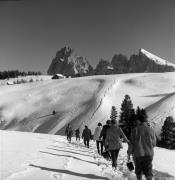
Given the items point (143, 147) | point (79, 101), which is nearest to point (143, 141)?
point (143, 147)

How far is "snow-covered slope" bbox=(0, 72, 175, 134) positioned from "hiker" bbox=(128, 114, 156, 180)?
66226 millimetres

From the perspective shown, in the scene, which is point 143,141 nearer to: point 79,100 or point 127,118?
point 127,118

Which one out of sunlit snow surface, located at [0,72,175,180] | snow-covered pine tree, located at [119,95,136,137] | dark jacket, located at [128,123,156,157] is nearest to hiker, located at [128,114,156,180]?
dark jacket, located at [128,123,156,157]

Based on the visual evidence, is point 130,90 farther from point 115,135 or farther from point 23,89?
point 115,135

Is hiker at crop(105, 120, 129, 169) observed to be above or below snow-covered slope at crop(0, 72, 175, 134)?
above

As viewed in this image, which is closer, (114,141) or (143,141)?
(143,141)

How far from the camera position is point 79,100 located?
120 metres

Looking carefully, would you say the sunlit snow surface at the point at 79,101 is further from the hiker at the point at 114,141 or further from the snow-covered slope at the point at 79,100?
the hiker at the point at 114,141

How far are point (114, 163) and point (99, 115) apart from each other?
268 ft

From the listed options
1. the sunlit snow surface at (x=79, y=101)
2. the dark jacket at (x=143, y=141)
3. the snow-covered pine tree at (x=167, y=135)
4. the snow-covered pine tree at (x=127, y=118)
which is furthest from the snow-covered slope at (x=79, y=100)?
the dark jacket at (x=143, y=141)

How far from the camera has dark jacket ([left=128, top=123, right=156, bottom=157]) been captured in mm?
8924

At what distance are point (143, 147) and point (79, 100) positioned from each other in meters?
111

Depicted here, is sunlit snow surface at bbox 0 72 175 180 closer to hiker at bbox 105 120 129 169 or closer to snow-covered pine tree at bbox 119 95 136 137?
snow-covered pine tree at bbox 119 95 136 137

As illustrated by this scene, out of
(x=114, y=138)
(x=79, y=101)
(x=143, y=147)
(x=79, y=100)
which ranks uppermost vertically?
(x=143, y=147)
